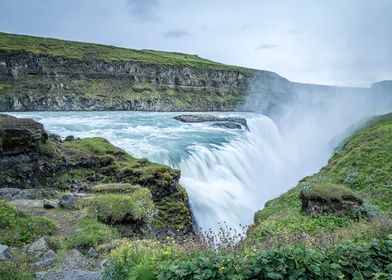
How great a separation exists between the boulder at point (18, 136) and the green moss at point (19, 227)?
8.31 metres

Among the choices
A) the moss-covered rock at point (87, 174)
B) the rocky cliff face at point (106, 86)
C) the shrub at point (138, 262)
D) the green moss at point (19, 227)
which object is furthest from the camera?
the rocky cliff face at point (106, 86)

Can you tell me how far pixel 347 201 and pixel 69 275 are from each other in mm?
12288

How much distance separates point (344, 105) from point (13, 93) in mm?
107685

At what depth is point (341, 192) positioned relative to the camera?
1636cm

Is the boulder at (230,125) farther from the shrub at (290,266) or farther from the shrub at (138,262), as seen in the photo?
the shrub at (290,266)

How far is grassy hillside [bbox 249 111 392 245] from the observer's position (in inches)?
398

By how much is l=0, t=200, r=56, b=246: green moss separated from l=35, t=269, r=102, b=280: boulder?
2942mm

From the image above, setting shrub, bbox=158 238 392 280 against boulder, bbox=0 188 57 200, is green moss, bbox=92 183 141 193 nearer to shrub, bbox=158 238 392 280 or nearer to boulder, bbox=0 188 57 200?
boulder, bbox=0 188 57 200

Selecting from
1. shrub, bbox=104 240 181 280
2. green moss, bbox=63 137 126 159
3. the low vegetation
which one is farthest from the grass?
the low vegetation

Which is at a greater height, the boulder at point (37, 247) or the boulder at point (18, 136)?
the boulder at point (18, 136)

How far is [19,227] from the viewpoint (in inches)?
444

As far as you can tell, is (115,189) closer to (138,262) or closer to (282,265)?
(138,262)

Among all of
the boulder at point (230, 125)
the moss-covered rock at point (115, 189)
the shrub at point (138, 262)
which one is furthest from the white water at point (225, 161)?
the shrub at point (138, 262)

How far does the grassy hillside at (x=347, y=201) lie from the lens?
10.1 m
